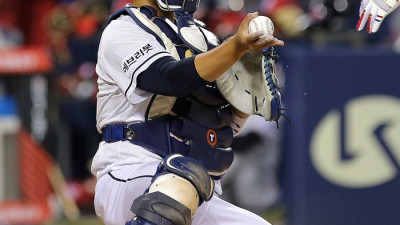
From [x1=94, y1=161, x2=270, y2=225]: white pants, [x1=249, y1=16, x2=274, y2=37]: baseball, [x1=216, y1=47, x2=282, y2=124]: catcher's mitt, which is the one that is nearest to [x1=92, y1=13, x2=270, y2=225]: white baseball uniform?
[x1=94, y1=161, x2=270, y2=225]: white pants

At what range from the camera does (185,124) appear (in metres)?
4.48

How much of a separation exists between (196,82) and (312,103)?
417 cm

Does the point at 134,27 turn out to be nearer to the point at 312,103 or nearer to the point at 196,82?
the point at 196,82

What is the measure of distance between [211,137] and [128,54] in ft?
1.89

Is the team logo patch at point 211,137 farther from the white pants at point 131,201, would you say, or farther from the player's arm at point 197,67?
the player's arm at point 197,67

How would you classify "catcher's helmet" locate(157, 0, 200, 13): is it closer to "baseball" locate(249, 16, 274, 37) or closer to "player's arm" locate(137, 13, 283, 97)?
"player's arm" locate(137, 13, 283, 97)

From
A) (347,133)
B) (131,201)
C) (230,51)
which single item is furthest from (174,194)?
(347,133)

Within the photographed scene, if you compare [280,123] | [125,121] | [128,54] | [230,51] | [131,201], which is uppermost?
[230,51]

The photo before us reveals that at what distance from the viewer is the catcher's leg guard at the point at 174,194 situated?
3982 mm

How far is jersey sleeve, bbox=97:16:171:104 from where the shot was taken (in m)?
4.22

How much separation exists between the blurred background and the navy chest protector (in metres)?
3.55

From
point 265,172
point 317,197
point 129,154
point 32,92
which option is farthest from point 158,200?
point 32,92

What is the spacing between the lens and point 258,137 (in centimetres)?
939

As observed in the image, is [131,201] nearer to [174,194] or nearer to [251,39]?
A: [174,194]
